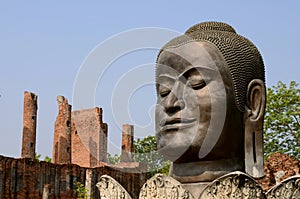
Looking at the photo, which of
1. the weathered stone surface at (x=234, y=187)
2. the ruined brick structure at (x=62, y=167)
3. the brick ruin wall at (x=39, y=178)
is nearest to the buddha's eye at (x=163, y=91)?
the weathered stone surface at (x=234, y=187)

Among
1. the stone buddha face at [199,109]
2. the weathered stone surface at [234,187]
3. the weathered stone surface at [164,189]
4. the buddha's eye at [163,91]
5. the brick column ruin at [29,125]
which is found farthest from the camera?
the brick column ruin at [29,125]

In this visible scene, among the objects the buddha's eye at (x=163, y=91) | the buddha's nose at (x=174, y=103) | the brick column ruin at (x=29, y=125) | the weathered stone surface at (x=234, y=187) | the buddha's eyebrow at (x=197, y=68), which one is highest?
the brick column ruin at (x=29, y=125)

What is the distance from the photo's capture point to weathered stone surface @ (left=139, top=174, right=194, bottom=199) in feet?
11.7

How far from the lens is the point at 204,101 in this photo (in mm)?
3832

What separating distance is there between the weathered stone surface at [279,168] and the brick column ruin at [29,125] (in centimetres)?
1630

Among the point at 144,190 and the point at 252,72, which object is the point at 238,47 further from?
the point at 144,190

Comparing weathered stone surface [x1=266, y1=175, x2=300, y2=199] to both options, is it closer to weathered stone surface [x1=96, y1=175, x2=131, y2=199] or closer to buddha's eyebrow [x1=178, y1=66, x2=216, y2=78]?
buddha's eyebrow [x1=178, y1=66, x2=216, y2=78]

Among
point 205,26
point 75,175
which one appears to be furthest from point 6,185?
point 205,26

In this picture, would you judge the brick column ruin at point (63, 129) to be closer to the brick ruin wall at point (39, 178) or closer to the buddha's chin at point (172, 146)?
the brick ruin wall at point (39, 178)

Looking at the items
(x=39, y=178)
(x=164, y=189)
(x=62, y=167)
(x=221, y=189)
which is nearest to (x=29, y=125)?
(x=62, y=167)

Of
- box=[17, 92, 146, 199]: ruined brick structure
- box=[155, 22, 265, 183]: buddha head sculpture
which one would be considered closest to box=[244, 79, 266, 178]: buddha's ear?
box=[155, 22, 265, 183]: buddha head sculpture

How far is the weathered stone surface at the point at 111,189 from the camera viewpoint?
3.94 m

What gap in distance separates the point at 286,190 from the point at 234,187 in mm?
459

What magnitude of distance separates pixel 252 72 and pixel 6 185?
19.5 m
